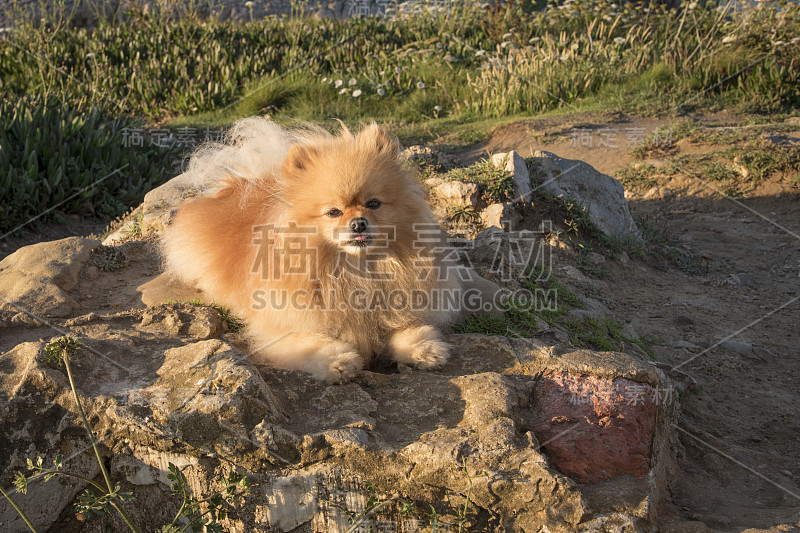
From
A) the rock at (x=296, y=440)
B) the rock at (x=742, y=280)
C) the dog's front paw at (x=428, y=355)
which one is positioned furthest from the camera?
the rock at (x=742, y=280)

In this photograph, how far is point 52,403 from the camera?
9.18 ft

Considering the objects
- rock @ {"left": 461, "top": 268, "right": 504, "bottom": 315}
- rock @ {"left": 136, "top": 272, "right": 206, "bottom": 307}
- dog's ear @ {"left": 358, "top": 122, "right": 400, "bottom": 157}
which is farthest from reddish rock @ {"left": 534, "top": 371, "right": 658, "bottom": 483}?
rock @ {"left": 136, "top": 272, "right": 206, "bottom": 307}

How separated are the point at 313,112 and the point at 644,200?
19.6 feet

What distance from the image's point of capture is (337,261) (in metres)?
3.54

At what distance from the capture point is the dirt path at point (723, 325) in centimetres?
321

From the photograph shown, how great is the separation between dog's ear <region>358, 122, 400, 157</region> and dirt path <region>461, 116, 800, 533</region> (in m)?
2.30

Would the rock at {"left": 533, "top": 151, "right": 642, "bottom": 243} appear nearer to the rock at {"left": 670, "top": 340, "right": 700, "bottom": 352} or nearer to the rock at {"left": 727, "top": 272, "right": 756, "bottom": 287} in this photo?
the rock at {"left": 727, "top": 272, "right": 756, "bottom": 287}

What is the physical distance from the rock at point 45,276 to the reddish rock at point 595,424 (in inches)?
124

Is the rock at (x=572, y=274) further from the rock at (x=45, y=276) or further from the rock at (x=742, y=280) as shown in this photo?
the rock at (x=45, y=276)

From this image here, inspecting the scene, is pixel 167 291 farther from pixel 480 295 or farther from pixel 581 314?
pixel 581 314

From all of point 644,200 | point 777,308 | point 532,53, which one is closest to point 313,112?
point 532,53

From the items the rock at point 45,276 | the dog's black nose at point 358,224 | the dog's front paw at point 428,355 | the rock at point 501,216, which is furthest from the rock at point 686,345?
the rock at point 45,276

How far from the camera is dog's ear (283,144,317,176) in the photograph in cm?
355

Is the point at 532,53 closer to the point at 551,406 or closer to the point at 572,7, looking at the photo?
the point at 572,7
